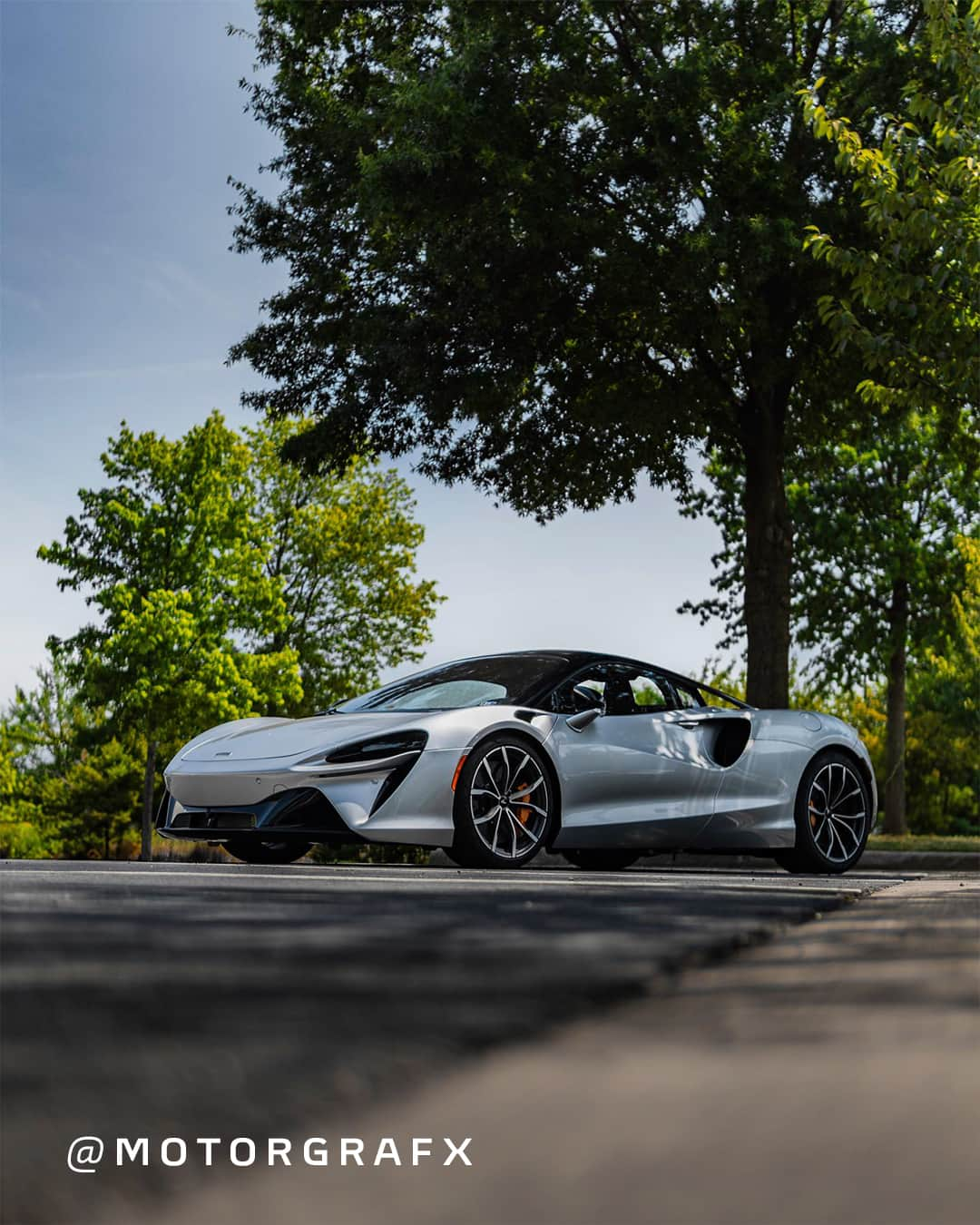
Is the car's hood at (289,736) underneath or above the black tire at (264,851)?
above

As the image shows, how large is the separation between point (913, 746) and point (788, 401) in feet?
61.4

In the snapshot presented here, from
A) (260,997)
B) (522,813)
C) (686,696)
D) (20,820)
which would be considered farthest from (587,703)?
(20,820)

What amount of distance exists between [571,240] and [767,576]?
433cm

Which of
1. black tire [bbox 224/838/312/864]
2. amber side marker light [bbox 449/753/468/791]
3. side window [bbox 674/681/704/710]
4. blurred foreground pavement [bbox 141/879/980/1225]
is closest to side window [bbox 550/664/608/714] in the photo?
side window [bbox 674/681/704/710]

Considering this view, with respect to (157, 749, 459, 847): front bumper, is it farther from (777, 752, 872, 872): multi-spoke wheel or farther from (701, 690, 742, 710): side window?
(777, 752, 872, 872): multi-spoke wheel

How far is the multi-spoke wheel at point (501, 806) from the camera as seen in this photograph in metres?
6.48

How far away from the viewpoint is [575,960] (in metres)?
2.23

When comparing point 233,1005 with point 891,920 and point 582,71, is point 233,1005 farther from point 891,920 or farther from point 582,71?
point 582,71

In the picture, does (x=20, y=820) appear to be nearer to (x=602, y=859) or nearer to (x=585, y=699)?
(x=602, y=859)

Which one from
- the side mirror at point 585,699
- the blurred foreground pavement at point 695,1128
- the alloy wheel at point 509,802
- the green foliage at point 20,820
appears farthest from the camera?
the green foliage at point 20,820

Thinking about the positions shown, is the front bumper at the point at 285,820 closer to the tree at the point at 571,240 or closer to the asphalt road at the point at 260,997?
the asphalt road at the point at 260,997

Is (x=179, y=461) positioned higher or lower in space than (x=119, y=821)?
higher

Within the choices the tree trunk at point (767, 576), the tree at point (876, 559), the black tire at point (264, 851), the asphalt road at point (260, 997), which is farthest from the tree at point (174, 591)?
the asphalt road at point (260, 997)

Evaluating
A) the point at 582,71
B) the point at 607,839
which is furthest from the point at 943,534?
the point at 607,839
